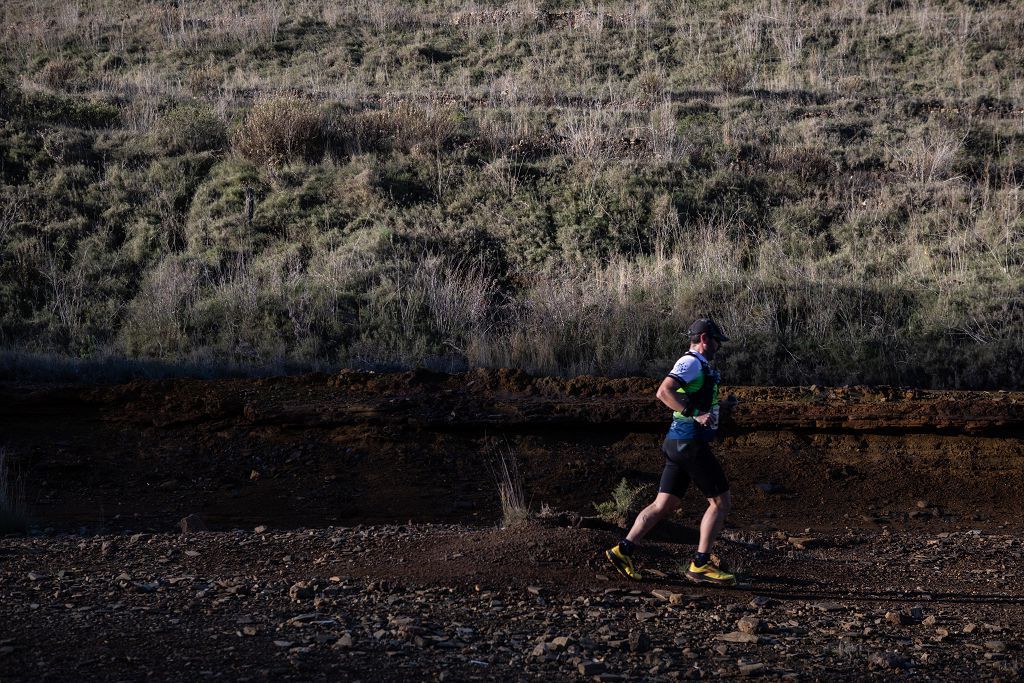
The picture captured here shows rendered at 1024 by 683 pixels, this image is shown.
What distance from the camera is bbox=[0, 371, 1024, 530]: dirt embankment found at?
8.62 meters

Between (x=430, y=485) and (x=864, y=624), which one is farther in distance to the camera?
(x=430, y=485)

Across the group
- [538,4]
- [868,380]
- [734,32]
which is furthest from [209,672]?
[538,4]

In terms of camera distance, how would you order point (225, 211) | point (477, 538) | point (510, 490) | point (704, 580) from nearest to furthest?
point (704, 580), point (477, 538), point (510, 490), point (225, 211)

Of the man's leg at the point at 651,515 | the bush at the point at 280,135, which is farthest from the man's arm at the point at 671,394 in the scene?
the bush at the point at 280,135

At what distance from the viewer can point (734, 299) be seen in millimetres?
11992

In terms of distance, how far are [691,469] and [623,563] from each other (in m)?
0.68

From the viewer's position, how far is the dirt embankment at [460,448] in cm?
862

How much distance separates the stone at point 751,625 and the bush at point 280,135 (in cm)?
1332

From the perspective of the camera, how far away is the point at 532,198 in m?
15.6

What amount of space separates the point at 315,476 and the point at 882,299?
23.4 ft

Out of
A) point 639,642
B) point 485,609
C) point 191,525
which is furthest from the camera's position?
point 191,525

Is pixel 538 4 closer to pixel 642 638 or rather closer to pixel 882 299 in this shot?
pixel 882 299

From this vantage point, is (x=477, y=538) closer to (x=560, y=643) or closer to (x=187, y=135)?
(x=560, y=643)

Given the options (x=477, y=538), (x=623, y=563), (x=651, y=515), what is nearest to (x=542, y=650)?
(x=623, y=563)
